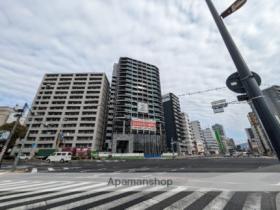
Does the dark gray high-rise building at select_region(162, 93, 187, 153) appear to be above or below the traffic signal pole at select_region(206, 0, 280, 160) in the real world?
above

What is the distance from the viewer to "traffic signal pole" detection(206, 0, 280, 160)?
2.94 metres

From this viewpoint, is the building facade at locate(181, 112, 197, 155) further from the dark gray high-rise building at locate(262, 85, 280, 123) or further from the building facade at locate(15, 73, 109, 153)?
the dark gray high-rise building at locate(262, 85, 280, 123)

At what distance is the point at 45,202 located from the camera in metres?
5.10

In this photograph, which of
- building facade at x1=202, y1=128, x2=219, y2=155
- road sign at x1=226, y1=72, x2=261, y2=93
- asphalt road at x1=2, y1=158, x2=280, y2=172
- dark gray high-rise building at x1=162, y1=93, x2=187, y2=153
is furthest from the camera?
building facade at x1=202, y1=128, x2=219, y2=155

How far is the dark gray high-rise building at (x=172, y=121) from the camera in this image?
110 m

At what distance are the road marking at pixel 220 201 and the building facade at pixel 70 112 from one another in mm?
67223

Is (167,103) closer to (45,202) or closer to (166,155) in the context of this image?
(166,155)

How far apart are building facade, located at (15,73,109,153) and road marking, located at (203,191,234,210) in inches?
2647

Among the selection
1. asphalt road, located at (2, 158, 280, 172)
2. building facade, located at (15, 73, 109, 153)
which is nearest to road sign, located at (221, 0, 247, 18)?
asphalt road, located at (2, 158, 280, 172)

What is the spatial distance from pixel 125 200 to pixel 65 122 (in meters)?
75.4

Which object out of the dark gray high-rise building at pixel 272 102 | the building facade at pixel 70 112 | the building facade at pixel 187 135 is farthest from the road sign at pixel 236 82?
the building facade at pixel 187 135

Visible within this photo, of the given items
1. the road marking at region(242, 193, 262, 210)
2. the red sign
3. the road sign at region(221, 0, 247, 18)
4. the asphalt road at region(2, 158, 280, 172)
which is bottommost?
the road marking at region(242, 193, 262, 210)

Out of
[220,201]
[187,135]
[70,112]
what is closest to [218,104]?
[220,201]

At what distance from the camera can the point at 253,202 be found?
15.8 feet
